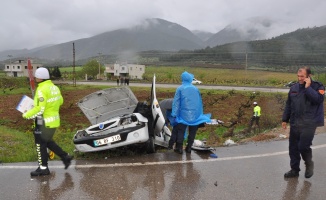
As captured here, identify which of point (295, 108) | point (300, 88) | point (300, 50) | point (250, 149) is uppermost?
point (300, 50)

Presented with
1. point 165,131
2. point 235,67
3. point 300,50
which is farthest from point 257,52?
point 165,131

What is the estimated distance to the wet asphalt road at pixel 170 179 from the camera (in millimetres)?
4242

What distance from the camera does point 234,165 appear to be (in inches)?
220

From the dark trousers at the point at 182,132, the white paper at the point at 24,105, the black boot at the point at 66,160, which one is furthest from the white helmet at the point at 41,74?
the dark trousers at the point at 182,132

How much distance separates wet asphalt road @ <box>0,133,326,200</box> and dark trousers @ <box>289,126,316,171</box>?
30 centimetres

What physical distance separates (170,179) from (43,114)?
2265mm

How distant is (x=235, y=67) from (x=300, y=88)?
94.2 metres

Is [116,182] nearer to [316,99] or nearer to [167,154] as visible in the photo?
[167,154]

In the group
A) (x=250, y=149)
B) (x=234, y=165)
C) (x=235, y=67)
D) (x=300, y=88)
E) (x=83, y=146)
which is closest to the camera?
(x=300, y=88)

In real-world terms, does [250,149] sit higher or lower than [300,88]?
lower

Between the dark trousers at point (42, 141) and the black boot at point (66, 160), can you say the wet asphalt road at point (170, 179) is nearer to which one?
the black boot at point (66, 160)

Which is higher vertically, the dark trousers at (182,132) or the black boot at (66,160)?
the dark trousers at (182,132)

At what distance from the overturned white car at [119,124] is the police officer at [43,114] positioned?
0.96m

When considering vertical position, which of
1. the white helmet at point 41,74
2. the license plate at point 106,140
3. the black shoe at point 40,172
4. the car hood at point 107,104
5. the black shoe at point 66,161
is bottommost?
the black shoe at point 40,172
